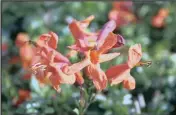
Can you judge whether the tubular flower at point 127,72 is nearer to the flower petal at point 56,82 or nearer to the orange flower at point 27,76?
the flower petal at point 56,82

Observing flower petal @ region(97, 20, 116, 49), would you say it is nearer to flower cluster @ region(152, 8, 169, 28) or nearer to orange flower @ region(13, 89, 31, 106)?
orange flower @ region(13, 89, 31, 106)

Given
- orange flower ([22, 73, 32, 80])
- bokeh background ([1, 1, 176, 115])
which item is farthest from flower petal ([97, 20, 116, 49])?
orange flower ([22, 73, 32, 80])

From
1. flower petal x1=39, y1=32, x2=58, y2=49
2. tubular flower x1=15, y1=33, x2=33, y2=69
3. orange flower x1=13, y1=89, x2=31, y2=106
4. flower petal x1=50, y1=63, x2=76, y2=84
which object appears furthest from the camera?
tubular flower x1=15, y1=33, x2=33, y2=69

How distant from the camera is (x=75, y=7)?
125 inches

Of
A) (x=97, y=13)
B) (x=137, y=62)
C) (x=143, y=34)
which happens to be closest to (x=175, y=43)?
(x=143, y=34)

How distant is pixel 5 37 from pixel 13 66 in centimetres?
28

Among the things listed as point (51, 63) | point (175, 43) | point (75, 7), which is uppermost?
point (51, 63)

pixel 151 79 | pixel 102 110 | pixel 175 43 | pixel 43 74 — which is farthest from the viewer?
pixel 175 43

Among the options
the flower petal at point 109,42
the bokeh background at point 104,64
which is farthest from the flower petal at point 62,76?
the bokeh background at point 104,64

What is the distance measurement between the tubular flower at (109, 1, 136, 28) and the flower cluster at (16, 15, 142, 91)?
141cm

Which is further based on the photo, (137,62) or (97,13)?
(97,13)

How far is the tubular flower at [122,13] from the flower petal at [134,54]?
4.81ft

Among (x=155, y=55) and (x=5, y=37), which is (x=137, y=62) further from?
(x=5, y=37)

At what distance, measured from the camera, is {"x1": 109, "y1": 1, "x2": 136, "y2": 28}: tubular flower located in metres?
3.14
